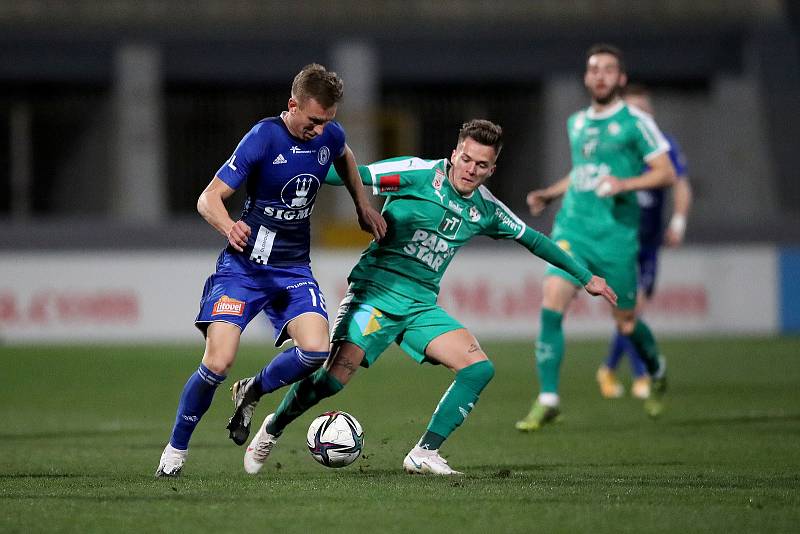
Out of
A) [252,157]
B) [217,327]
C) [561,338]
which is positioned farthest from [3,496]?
[561,338]

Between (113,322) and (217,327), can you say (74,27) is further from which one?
(217,327)

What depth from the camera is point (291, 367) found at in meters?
6.60

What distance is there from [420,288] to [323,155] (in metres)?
0.86

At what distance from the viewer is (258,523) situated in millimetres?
5133

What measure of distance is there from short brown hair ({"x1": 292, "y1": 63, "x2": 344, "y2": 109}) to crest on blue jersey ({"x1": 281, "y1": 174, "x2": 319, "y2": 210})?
396mm

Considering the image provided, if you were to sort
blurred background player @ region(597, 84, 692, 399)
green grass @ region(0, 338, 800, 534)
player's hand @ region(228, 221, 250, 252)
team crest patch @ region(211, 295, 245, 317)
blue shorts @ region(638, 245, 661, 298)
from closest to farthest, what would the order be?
green grass @ region(0, 338, 800, 534) → player's hand @ region(228, 221, 250, 252) → team crest patch @ region(211, 295, 245, 317) → blurred background player @ region(597, 84, 692, 399) → blue shorts @ region(638, 245, 661, 298)

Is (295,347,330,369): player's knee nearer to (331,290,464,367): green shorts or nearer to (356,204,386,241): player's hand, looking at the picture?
(331,290,464,367): green shorts

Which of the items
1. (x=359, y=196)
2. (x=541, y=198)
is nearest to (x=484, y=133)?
(x=359, y=196)

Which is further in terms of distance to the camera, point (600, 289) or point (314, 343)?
point (600, 289)

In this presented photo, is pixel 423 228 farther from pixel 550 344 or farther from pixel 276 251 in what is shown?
pixel 550 344

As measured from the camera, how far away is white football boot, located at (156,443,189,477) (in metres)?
6.51

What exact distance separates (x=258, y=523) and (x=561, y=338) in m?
4.29

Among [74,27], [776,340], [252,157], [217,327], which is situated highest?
[74,27]

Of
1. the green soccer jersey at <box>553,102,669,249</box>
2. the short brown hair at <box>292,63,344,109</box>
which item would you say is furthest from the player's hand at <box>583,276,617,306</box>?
the green soccer jersey at <box>553,102,669,249</box>
